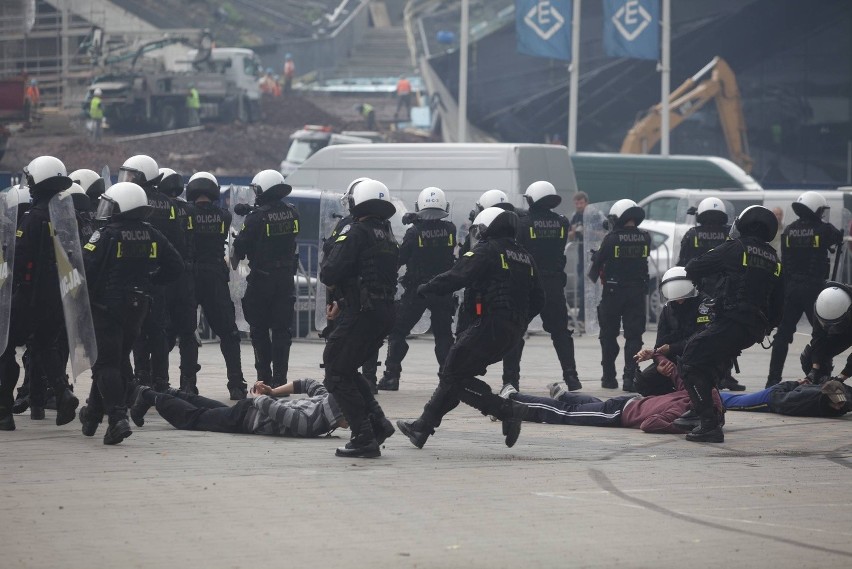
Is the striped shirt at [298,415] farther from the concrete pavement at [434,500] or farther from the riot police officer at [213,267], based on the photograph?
the riot police officer at [213,267]

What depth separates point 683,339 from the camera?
1106 centimetres

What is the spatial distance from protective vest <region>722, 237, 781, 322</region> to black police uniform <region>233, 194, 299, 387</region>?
13.3 ft

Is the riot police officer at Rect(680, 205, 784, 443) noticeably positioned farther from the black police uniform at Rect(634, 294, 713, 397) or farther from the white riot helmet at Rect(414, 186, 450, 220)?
the white riot helmet at Rect(414, 186, 450, 220)

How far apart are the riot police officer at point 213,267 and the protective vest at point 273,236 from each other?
10.4 inches

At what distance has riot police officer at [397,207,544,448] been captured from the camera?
9273mm

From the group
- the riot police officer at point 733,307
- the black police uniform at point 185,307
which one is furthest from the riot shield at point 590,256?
the black police uniform at point 185,307

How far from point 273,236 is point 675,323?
3482mm

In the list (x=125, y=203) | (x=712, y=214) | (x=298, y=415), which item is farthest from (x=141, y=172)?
(x=712, y=214)

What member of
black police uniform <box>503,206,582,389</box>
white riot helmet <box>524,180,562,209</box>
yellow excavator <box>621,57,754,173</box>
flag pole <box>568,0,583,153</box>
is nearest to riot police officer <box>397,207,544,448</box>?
black police uniform <box>503,206,582,389</box>

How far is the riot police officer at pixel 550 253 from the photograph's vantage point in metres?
13.5

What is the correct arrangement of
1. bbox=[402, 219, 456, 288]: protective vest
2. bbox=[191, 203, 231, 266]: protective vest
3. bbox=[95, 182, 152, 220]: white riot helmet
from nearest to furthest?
bbox=[95, 182, 152, 220]: white riot helmet, bbox=[191, 203, 231, 266]: protective vest, bbox=[402, 219, 456, 288]: protective vest

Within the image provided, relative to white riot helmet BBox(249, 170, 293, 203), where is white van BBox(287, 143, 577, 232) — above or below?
above

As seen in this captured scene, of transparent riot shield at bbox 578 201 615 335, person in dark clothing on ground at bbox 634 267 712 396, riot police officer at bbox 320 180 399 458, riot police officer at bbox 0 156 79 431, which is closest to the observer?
riot police officer at bbox 320 180 399 458

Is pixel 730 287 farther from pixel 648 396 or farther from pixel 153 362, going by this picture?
pixel 153 362
